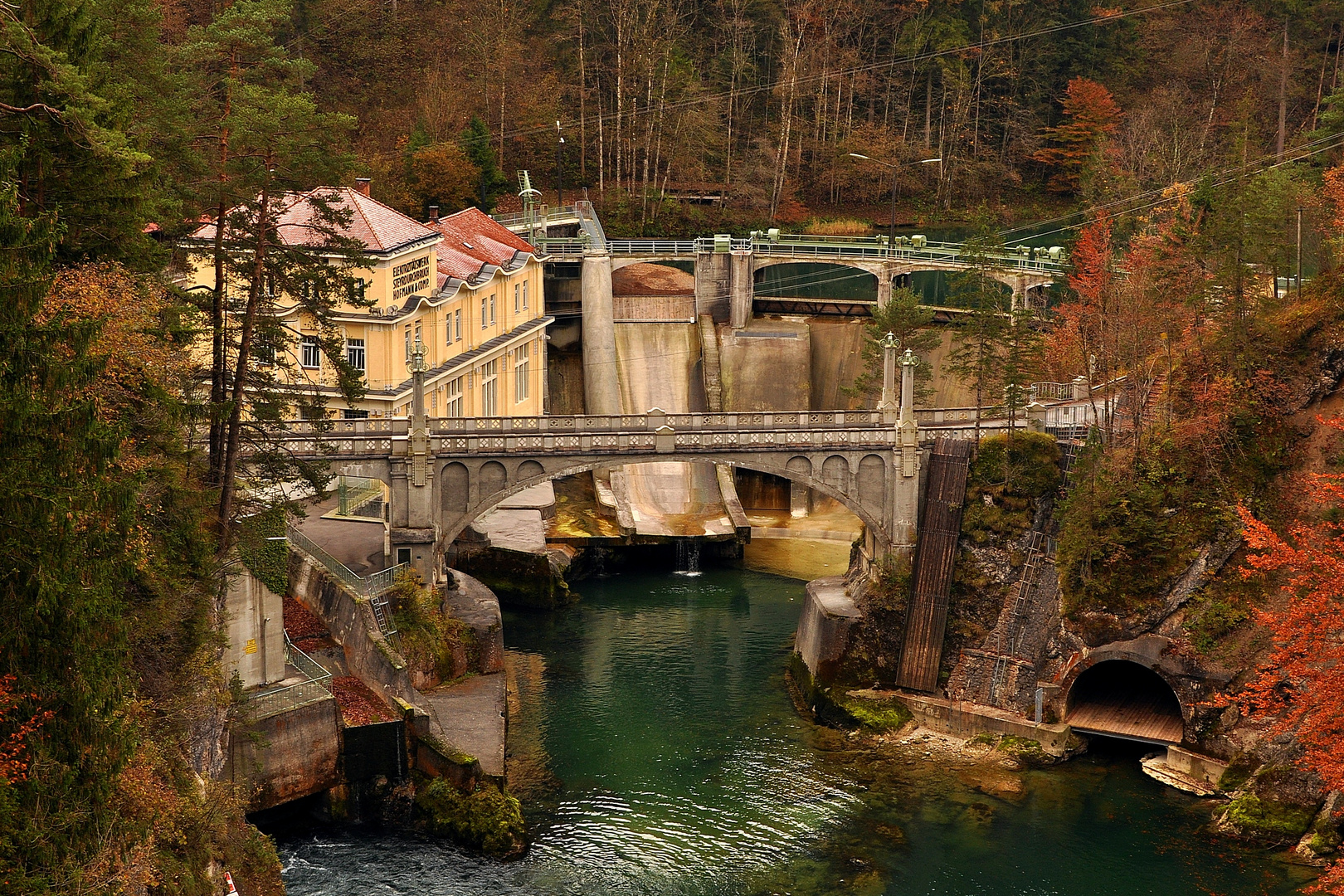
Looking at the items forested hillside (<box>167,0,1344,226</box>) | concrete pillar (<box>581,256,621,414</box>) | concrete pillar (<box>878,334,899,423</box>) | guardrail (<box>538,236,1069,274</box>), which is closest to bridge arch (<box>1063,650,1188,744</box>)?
concrete pillar (<box>878,334,899,423</box>)

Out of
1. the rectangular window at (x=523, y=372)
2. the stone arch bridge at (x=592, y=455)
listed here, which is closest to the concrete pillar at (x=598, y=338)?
the rectangular window at (x=523, y=372)

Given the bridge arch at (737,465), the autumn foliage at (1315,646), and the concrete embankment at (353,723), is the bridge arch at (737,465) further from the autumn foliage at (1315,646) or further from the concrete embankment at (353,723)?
the autumn foliage at (1315,646)

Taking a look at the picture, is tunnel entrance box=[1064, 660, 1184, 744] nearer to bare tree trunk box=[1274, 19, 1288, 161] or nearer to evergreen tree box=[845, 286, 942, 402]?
evergreen tree box=[845, 286, 942, 402]

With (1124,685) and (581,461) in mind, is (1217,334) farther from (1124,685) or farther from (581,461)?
(581,461)

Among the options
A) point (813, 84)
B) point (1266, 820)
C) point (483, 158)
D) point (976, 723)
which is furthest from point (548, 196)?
point (1266, 820)

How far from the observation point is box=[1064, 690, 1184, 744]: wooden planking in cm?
5288


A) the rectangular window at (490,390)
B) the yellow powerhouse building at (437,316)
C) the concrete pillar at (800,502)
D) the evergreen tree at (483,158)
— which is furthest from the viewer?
the evergreen tree at (483,158)

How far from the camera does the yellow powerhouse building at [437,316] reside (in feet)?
211

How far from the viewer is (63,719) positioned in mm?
27875

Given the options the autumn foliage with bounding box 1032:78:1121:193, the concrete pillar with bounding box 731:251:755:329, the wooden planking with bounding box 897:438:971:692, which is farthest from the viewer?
the autumn foliage with bounding box 1032:78:1121:193

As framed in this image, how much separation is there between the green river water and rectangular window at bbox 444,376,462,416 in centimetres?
1446

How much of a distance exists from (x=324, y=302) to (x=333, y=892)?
56.8ft

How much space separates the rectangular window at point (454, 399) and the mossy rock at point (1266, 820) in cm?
3878

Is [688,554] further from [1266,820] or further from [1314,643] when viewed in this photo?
[1314,643]
